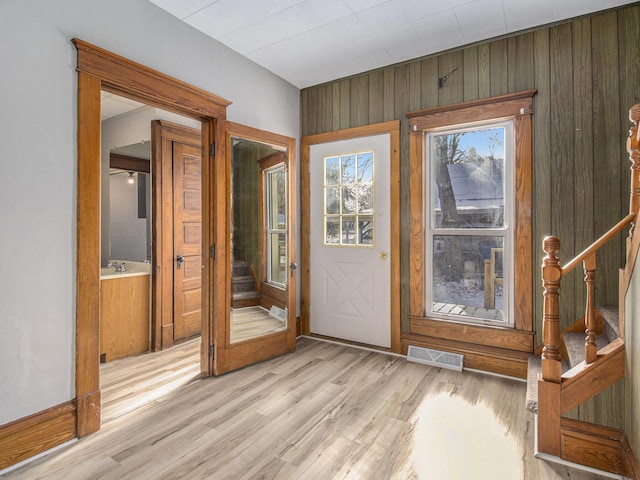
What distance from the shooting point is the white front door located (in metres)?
3.56

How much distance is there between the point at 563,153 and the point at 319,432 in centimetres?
274

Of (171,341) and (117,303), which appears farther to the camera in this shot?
(171,341)

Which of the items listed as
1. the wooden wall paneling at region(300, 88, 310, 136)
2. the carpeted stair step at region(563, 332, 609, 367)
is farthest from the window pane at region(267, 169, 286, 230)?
the carpeted stair step at region(563, 332, 609, 367)

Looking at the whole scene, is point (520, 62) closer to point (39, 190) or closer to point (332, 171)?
point (332, 171)

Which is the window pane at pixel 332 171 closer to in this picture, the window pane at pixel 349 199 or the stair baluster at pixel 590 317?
the window pane at pixel 349 199

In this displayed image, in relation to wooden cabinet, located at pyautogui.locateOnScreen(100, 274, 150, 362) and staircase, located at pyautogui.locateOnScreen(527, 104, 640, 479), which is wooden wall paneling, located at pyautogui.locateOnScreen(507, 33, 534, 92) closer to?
staircase, located at pyautogui.locateOnScreen(527, 104, 640, 479)

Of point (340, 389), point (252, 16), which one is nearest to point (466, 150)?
point (252, 16)

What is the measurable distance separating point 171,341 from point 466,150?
3.55 m

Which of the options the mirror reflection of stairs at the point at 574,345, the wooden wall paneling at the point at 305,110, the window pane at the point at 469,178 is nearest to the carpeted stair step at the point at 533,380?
the mirror reflection of stairs at the point at 574,345

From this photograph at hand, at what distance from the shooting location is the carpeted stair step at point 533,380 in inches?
80.9

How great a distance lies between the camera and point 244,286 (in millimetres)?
3232

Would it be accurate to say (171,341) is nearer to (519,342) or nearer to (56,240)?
(56,240)

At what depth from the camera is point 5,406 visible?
182cm

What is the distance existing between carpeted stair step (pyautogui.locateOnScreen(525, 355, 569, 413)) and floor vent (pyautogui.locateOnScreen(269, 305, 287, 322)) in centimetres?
216
